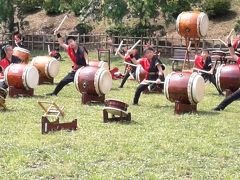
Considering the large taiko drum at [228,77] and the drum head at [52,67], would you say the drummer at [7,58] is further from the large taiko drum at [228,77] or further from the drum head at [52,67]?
the large taiko drum at [228,77]

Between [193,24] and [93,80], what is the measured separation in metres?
6.22

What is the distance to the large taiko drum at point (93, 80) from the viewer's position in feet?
36.4

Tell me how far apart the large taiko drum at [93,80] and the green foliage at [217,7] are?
16011 millimetres

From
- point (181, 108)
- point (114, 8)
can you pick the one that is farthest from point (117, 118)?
point (114, 8)

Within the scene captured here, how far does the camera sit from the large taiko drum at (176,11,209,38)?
16.4 meters

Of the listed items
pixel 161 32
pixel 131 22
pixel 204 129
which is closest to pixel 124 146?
pixel 204 129

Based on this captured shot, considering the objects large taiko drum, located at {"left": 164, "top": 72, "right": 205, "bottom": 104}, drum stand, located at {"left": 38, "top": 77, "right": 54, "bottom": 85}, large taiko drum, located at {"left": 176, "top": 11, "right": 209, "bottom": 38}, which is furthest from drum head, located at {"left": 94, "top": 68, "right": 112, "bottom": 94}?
large taiko drum, located at {"left": 176, "top": 11, "right": 209, "bottom": 38}

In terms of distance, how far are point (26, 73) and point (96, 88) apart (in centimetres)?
189

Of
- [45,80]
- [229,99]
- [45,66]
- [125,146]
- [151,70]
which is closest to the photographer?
[125,146]

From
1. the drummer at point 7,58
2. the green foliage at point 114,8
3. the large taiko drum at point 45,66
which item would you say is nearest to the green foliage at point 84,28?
the green foliage at point 114,8

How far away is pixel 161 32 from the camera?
26562 mm

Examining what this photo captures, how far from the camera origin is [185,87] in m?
10.0

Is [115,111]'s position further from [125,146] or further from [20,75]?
[20,75]

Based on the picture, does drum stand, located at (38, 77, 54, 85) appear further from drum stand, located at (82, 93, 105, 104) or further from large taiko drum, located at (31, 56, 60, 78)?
drum stand, located at (82, 93, 105, 104)
